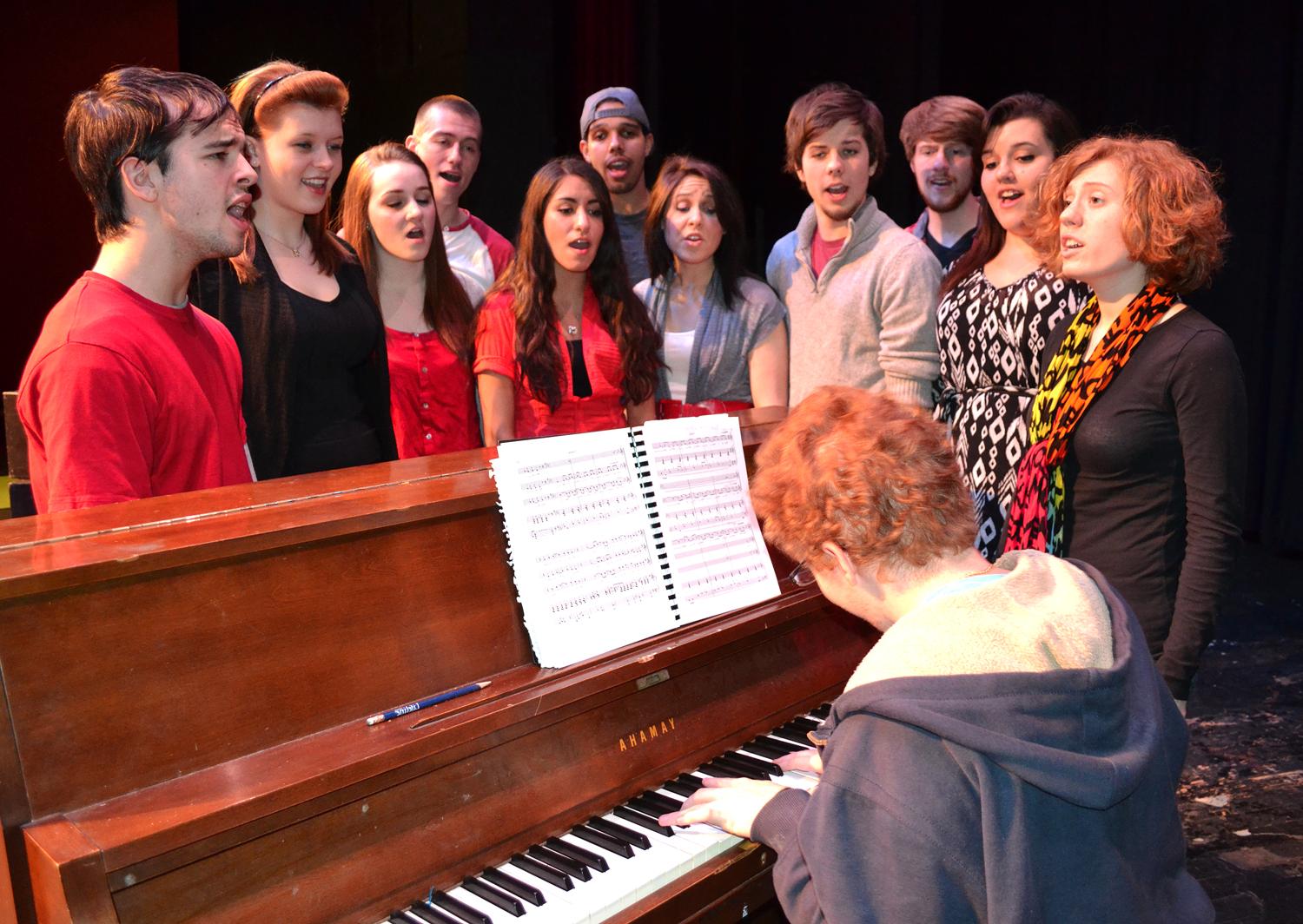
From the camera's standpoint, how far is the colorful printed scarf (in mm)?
2365

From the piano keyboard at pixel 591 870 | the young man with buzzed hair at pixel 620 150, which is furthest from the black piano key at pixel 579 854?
the young man with buzzed hair at pixel 620 150

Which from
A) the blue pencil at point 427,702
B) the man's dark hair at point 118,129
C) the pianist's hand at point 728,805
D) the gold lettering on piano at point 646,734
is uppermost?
the man's dark hair at point 118,129

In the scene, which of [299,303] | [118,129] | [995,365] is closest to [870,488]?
[118,129]

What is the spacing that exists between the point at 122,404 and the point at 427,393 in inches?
58.1

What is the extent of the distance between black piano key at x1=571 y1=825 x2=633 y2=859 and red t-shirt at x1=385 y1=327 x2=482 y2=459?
1732 millimetres

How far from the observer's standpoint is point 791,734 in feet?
6.80

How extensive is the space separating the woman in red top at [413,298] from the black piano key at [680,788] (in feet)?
5.33

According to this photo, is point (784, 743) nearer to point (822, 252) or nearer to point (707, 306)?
point (707, 306)

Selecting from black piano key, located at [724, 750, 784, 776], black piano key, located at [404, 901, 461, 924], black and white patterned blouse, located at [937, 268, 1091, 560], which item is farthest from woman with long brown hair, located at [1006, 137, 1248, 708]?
black piano key, located at [404, 901, 461, 924]

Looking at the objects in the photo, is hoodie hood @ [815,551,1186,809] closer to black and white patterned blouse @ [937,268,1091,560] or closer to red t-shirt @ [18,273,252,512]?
red t-shirt @ [18,273,252,512]

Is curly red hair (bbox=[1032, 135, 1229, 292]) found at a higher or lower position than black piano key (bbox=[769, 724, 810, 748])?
higher

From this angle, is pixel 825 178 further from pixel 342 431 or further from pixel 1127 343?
pixel 342 431

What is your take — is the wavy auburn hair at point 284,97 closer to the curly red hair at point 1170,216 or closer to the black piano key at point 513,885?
the black piano key at point 513,885

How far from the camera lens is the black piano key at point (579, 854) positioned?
1607 millimetres
